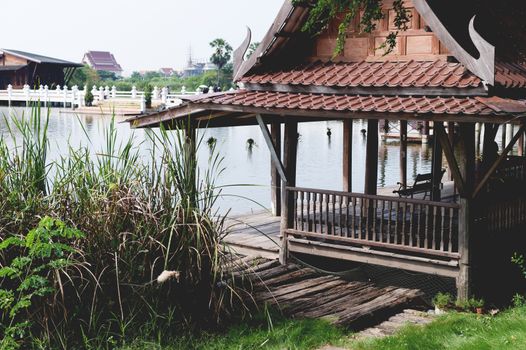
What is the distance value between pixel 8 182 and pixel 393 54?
20.5 feet

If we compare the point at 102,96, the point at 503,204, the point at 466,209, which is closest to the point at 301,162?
the point at 503,204

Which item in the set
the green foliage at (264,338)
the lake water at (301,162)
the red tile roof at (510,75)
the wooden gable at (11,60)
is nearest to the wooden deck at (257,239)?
the green foliage at (264,338)

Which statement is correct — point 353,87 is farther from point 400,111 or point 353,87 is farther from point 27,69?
point 27,69

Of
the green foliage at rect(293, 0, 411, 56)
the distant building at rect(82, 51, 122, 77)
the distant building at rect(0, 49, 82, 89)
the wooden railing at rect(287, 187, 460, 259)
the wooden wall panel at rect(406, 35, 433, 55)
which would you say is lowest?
the wooden railing at rect(287, 187, 460, 259)

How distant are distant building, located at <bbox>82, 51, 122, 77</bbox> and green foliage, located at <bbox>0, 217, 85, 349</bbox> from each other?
17278 centimetres

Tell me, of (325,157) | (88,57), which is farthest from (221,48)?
(88,57)

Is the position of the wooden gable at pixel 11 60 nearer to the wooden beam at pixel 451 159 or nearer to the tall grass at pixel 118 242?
the wooden beam at pixel 451 159

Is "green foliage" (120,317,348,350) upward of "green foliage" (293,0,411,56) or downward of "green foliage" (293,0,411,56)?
downward

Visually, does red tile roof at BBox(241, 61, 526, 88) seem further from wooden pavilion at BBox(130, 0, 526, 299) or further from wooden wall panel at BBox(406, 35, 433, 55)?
wooden wall panel at BBox(406, 35, 433, 55)

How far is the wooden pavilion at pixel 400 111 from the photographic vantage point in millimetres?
10500

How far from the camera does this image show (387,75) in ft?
38.1

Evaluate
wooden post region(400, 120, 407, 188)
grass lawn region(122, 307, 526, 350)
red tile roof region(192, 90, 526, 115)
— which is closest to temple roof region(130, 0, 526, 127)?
red tile roof region(192, 90, 526, 115)

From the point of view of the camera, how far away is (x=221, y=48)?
91.6m

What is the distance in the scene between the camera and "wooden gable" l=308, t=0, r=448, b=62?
1173 cm
